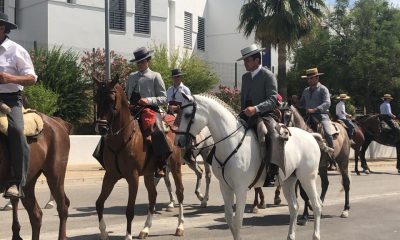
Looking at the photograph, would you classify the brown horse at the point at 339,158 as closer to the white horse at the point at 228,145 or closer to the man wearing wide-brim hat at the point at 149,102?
the man wearing wide-brim hat at the point at 149,102

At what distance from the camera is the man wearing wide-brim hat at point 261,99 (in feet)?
24.0

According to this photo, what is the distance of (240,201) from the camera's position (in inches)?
265

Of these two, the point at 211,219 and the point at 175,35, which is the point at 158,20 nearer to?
the point at 175,35

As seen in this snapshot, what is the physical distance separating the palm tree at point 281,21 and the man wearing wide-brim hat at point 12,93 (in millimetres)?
20630

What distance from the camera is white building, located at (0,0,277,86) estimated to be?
29.0m

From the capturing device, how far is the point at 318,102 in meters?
11.1

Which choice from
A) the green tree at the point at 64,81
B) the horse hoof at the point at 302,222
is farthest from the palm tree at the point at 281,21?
the horse hoof at the point at 302,222

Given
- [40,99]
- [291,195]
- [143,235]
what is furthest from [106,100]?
[40,99]

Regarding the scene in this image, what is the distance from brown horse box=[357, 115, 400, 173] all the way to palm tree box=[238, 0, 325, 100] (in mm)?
5249

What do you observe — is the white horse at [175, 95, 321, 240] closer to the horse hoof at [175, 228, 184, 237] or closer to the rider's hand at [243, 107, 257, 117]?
the rider's hand at [243, 107, 257, 117]

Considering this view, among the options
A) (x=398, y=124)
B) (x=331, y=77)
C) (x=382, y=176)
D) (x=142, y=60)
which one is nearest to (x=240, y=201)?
(x=142, y=60)

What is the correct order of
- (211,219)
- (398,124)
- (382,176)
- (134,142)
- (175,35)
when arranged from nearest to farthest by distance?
(134,142), (211,219), (382,176), (398,124), (175,35)

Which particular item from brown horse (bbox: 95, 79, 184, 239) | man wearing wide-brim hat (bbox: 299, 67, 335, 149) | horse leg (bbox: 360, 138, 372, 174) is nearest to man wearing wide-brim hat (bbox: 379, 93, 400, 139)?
horse leg (bbox: 360, 138, 372, 174)

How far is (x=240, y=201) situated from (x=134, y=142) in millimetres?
2242
